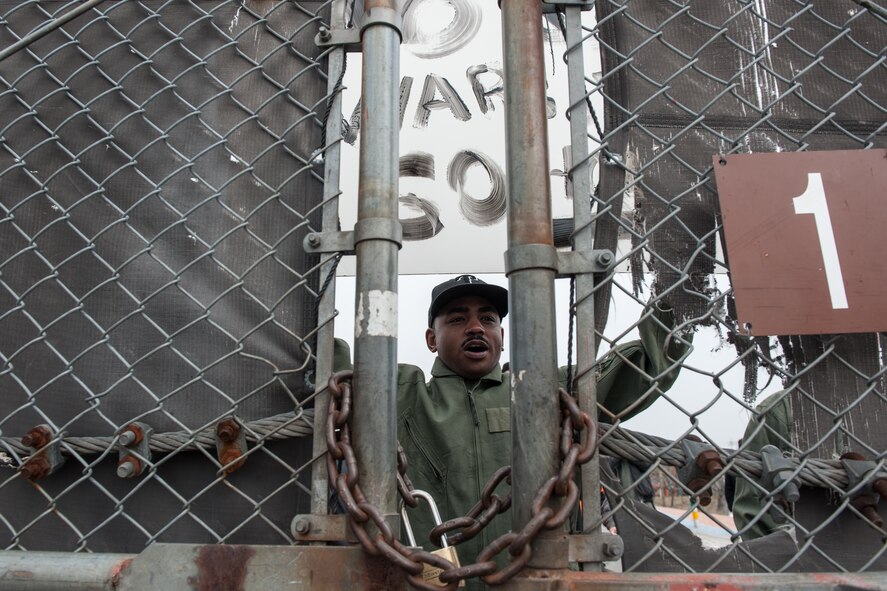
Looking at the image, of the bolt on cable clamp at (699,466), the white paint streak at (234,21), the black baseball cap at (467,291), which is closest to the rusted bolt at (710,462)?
the bolt on cable clamp at (699,466)

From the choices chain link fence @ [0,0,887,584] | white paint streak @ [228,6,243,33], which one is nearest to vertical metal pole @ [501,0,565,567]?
chain link fence @ [0,0,887,584]

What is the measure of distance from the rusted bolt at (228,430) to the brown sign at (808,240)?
3.14ft

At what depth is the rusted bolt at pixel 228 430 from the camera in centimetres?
107

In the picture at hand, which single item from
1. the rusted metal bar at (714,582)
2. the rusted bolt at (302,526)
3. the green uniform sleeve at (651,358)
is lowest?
the rusted metal bar at (714,582)

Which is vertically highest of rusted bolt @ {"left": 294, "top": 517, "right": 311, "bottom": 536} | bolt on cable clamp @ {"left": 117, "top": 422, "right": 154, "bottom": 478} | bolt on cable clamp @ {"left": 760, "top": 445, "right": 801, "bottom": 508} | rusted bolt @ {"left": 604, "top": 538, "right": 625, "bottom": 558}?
bolt on cable clamp @ {"left": 117, "top": 422, "right": 154, "bottom": 478}

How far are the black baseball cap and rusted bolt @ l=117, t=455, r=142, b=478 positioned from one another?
129 centimetres

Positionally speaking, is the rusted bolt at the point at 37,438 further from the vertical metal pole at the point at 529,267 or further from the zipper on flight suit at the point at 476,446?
the zipper on flight suit at the point at 476,446

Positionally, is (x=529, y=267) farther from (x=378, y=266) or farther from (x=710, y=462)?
(x=710, y=462)

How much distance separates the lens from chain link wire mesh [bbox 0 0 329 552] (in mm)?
1117

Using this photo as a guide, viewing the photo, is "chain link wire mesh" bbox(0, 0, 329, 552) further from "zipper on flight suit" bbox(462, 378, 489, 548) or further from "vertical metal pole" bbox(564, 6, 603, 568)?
"zipper on flight suit" bbox(462, 378, 489, 548)

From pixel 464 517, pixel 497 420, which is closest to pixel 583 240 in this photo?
pixel 464 517

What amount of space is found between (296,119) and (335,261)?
0.40 metres

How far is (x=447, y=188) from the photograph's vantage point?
244cm

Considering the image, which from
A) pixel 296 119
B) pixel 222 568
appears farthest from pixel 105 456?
pixel 296 119
